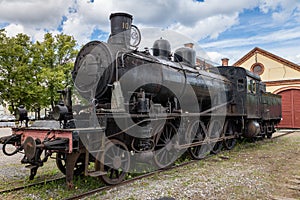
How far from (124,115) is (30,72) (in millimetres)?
19660

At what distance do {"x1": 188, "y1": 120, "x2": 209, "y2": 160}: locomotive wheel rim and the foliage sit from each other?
13784mm

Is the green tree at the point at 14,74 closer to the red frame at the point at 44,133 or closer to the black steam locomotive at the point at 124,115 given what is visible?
the black steam locomotive at the point at 124,115

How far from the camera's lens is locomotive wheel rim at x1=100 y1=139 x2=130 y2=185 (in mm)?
5918

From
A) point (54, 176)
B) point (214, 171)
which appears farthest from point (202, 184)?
point (54, 176)

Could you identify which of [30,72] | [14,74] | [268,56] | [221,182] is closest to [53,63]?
[30,72]

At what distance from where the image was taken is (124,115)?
607cm

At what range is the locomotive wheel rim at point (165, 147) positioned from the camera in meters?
7.69

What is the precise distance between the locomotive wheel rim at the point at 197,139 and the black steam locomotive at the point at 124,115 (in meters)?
0.03

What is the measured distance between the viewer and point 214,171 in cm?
759

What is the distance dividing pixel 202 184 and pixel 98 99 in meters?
3.22

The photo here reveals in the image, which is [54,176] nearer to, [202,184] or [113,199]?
[113,199]

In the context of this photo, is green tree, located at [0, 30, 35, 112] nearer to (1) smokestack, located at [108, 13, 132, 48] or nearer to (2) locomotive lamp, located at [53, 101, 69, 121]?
(1) smokestack, located at [108, 13, 132, 48]

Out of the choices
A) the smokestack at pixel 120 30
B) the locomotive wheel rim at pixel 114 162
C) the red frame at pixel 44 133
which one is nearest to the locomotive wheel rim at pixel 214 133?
the locomotive wheel rim at pixel 114 162

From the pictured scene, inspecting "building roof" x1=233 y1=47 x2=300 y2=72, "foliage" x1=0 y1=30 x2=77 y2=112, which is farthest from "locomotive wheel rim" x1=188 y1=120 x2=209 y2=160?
"building roof" x1=233 y1=47 x2=300 y2=72
